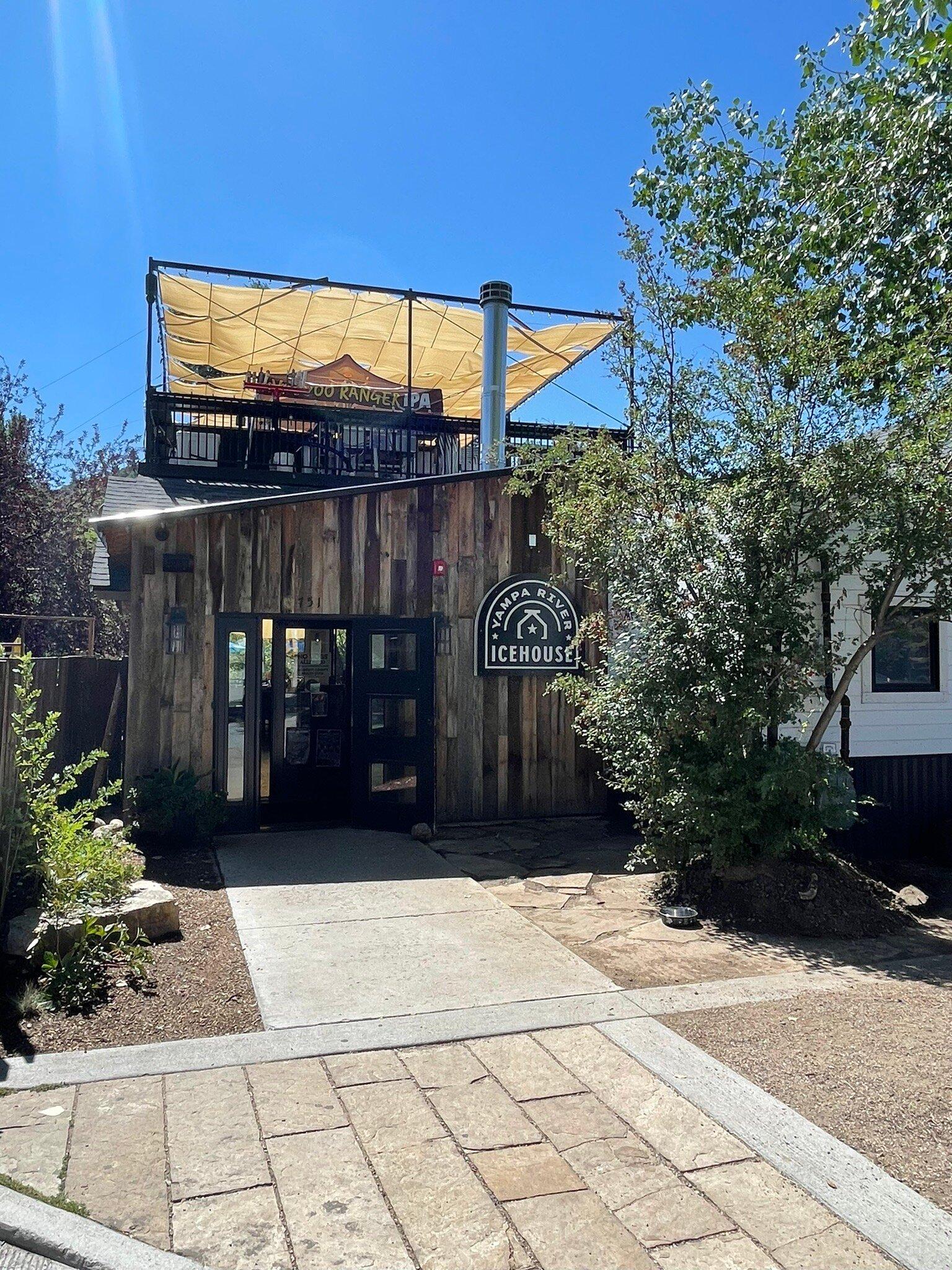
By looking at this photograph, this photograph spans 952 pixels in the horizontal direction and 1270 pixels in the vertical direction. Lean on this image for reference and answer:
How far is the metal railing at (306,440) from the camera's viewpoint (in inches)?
505

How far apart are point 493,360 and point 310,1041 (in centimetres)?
1072

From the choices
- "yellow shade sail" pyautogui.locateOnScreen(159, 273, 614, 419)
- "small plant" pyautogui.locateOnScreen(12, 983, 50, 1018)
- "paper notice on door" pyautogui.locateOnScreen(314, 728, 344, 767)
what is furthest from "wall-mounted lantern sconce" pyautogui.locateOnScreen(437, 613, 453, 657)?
"yellow shade sail" pyautogui.locateOnScreen(159, 273, 614, 419)

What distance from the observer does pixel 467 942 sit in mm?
5559

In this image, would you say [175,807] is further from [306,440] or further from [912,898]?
[306,440]

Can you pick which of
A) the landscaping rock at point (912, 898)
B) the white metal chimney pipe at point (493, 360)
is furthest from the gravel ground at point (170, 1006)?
the white metal chimney pipe at point (493, 360)

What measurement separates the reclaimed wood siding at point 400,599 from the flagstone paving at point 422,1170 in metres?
5.07

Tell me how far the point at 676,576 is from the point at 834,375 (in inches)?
A: 69.4

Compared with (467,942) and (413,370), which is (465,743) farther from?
(413,370)

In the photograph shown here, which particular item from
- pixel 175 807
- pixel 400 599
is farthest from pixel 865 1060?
pixel 400 599

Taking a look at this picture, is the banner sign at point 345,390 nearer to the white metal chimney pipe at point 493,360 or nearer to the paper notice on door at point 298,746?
the white metal chimney pipe at point 493,360

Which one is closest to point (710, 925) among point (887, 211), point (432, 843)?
point (432, 843)

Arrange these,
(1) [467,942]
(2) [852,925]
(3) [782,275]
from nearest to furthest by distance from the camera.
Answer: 1. (1) [467,942]
2. (2) [852,925]
3. (3) [782,275]

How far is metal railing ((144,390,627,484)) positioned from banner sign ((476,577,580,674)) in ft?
11.3

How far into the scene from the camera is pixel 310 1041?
409 cm
